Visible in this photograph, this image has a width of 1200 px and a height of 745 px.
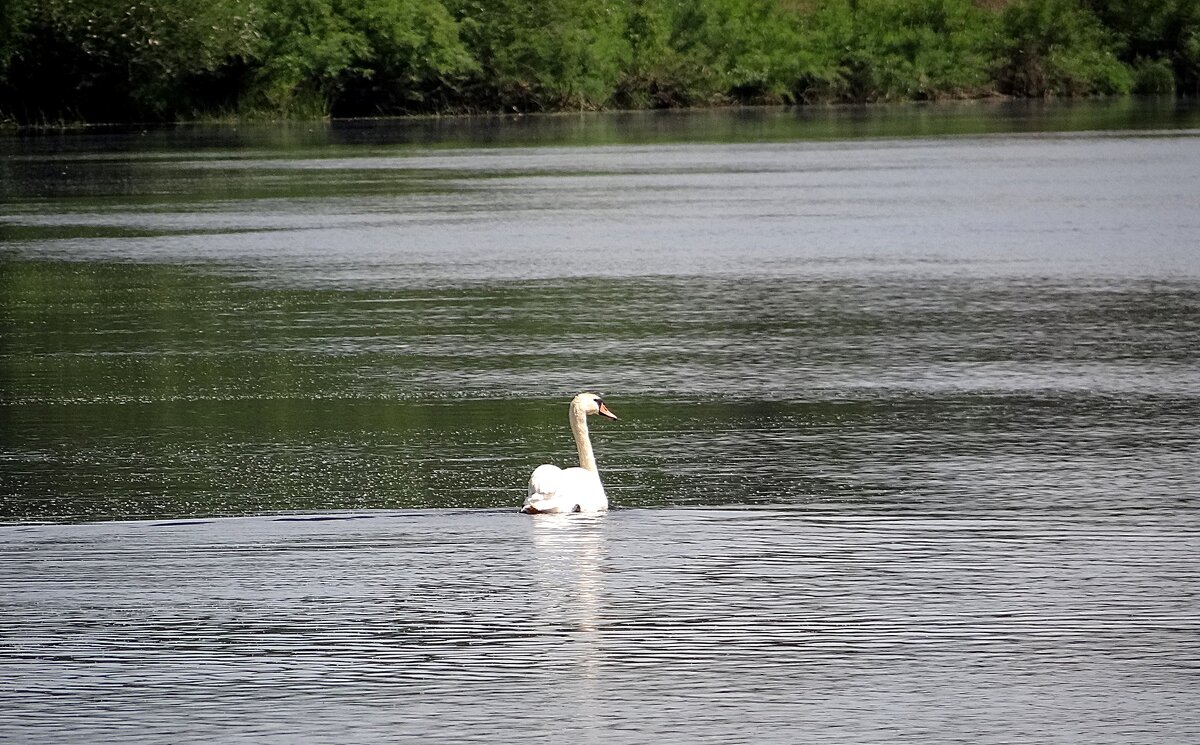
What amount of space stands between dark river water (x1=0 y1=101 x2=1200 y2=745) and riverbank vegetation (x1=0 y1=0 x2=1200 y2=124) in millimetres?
47812

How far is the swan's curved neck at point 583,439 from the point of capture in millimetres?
9977

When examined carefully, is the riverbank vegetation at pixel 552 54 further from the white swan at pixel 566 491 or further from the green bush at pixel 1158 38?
the white swan at pixel 566 491

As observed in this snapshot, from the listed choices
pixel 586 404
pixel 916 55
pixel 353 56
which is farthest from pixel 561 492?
pixel 916 55

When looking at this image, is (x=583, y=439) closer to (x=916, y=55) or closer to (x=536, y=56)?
(x=536, y=56)

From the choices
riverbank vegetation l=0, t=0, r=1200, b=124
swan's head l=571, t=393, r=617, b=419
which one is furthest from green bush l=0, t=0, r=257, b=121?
swan's head l=571, t=393, r=617, b=419

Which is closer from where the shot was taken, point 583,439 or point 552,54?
point 583,439

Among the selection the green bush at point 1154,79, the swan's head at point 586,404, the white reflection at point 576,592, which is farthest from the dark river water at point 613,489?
the green bush at point 1154,79

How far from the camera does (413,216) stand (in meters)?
30.4

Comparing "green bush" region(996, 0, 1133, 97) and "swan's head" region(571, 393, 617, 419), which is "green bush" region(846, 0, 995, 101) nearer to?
"green bush" region(996, 0, 1133, 97)

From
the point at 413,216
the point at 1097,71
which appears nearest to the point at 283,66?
the point at 1097,71

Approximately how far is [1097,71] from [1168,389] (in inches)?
3569

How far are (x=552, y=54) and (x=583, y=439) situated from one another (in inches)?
2980

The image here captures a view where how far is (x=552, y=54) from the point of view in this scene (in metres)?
84.8

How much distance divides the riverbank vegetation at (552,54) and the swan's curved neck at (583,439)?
62.5 meters
